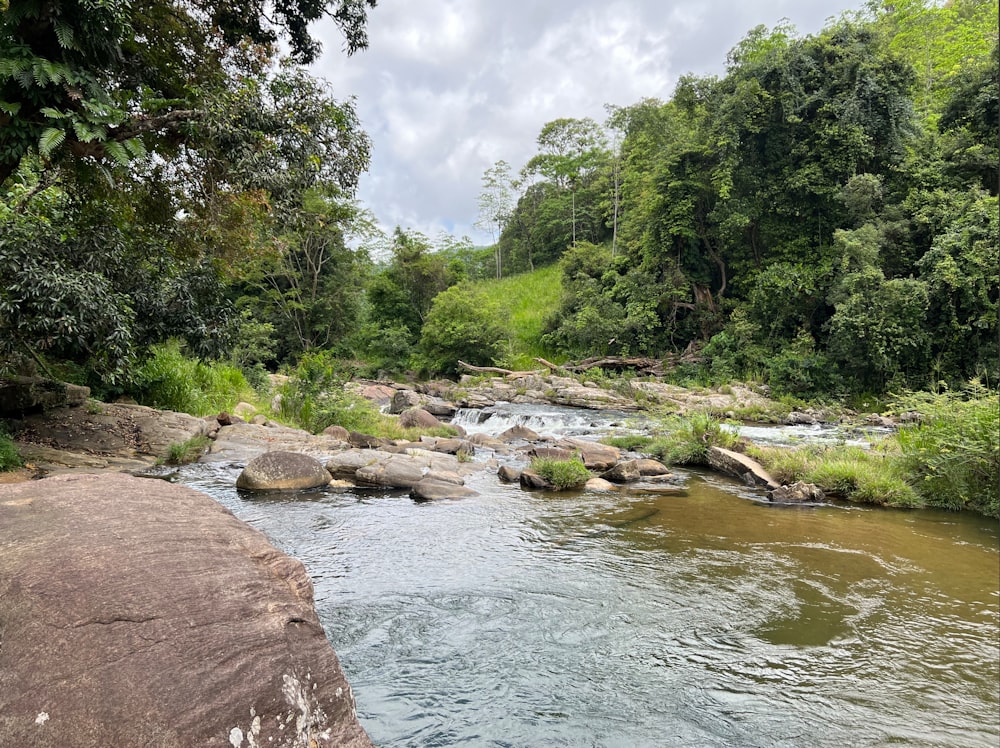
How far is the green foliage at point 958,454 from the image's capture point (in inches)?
323

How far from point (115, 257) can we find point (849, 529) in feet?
36.8

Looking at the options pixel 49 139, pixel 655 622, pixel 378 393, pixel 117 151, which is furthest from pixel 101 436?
pixel 378 393

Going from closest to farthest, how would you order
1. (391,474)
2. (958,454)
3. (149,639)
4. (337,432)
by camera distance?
(149,639) → (958,454) → (391,474) → (337,432)

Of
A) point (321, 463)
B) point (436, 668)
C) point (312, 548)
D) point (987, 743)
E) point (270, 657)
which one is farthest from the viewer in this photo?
point (321, 463)

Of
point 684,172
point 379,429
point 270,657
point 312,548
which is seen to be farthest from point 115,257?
point 684,172

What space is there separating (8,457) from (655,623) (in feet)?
26.8

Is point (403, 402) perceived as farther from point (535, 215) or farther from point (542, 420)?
point (535, 215)

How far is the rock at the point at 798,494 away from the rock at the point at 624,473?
2.42 metres

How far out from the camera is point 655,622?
499 cm

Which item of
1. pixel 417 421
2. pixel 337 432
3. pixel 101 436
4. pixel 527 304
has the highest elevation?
pixel 527 304

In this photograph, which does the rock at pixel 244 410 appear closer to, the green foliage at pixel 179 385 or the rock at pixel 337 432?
the green foliage at pixel 179 385

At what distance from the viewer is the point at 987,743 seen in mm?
3500

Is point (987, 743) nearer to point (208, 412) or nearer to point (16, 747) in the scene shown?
point (16, 747)

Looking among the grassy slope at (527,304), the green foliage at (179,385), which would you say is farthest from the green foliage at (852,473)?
the grassy slope at (527,304)
